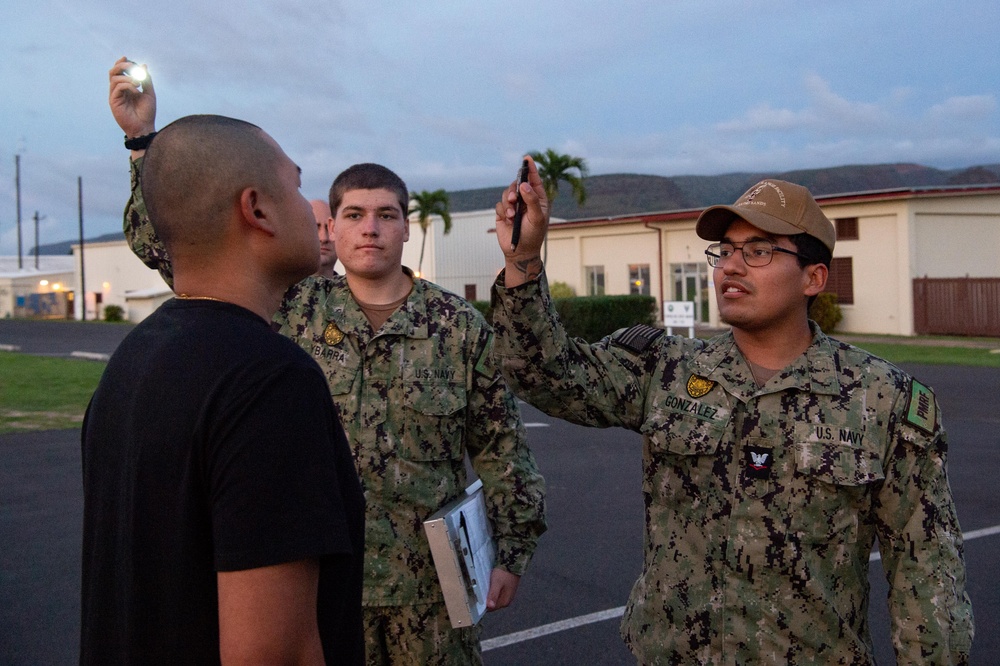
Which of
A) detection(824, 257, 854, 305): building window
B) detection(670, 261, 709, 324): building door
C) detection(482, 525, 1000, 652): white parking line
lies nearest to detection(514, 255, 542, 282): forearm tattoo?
detection(482, 525, 1000, 652): white parking line

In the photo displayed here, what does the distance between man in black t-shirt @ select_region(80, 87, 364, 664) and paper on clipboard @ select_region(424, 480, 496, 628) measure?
121cm

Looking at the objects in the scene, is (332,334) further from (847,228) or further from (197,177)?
(847,228)

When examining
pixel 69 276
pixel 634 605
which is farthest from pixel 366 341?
pixel 69 276

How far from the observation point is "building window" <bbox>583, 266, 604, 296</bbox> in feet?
129

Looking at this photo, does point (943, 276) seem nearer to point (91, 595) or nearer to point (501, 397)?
point (501, 397)

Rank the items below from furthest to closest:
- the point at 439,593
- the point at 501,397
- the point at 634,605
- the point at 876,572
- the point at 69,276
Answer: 1. the point at 69,276
2. the point at 876,572
3. the point at 501,397
4. the point at 439,593
5. the point at 634,605

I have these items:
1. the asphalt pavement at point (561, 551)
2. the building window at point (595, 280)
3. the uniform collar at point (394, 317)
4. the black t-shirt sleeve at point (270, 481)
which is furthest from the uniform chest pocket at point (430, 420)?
the building window at point (595, 280)

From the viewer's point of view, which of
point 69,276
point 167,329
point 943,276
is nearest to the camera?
point 167,329

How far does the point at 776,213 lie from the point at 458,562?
57.2 inches

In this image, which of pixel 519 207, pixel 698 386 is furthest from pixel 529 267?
pixel 698 386

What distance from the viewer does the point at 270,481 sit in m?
1.44

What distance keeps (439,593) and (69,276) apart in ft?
243

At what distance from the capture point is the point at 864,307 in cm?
3058

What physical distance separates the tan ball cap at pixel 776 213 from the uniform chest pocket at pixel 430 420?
106 cm
